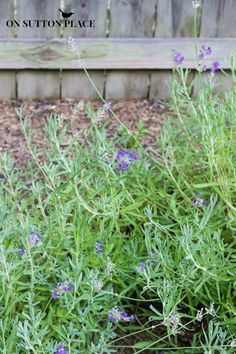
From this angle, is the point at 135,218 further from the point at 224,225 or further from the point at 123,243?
the point at 224,225

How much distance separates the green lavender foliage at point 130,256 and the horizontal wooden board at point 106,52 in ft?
6.29

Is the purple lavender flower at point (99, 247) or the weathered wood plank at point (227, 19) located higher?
the weathered wood plank at point (227, 19)

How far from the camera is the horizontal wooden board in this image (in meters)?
4.70

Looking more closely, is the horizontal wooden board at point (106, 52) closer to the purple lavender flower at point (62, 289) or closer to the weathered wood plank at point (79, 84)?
the weathered wood plank at point (79, 84)

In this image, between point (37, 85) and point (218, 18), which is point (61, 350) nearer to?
point (37, 85)

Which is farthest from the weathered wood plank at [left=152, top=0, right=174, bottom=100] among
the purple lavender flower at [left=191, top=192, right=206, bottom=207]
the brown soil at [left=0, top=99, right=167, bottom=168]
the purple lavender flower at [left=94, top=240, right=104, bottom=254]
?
the purple lavender flower at [left=94, top=240, right=104, bottom=254]

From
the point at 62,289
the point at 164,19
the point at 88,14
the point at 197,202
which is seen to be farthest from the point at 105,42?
the point at 62,289

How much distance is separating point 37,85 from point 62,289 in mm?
2892

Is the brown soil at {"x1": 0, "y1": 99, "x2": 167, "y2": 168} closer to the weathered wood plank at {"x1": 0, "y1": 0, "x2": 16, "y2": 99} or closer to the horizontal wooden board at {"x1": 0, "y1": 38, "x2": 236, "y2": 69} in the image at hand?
the weathered wood plank at {"x1": 0, "y1": 0, "x2": 16, "y2": 99}

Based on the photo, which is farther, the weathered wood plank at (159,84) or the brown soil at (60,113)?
the weathered wood plank at (159,84)

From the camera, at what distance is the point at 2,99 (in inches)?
195

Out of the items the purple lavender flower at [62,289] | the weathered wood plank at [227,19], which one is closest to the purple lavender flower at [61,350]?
the purple lavender flower at [62,289]

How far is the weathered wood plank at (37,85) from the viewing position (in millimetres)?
4883

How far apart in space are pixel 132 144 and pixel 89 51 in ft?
4.96
